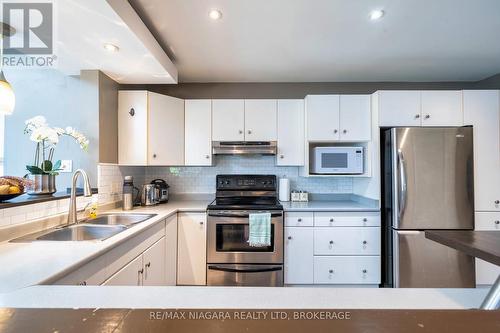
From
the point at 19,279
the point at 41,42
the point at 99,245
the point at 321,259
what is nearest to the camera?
the point at 19,279

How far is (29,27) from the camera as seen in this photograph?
4.82 ft

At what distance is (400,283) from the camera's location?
219 cm

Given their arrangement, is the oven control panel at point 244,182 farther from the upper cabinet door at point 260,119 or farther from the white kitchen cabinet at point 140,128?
the white kitchen cabinet at point 140,128

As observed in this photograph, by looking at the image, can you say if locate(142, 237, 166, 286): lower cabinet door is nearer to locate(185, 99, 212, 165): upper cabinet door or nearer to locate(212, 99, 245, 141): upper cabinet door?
locate(185, 99, 212, 165): upper cabinet door

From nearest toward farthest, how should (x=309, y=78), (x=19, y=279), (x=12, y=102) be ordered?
(x=19, y=279)
(x=12, y=102)
(x=309, y=78)

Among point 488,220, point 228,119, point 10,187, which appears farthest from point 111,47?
point 488,220

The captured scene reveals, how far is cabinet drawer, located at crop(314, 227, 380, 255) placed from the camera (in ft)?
7.68

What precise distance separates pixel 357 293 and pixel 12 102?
206 cm

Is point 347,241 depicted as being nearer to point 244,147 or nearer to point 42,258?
point 244,147

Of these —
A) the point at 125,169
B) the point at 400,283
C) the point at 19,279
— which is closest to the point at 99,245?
the point at 19,279

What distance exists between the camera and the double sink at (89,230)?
1.44 m

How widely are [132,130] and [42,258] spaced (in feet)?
5.22

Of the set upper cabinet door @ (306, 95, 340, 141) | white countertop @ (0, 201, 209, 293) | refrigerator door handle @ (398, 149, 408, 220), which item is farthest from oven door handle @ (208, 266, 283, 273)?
upper cabinet door @ (306, 95, 340, 141)

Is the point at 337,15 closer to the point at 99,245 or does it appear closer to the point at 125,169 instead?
the point at 99,245
